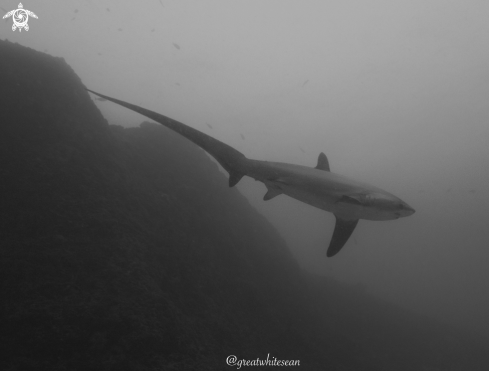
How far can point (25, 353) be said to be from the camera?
9.66 ft

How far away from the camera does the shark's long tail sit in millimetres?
2784

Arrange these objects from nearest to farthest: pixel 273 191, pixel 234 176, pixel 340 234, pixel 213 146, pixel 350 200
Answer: pixel 213 146
pixel 350 200
pixel 234 176
pixel 273 191
pixel 340 234

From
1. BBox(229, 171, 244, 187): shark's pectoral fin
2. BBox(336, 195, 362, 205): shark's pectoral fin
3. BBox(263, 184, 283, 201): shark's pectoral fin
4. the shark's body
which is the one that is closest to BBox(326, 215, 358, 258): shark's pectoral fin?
the shark's body

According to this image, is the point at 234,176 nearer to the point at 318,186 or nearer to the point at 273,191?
the point at 273,191

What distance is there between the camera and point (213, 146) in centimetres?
325

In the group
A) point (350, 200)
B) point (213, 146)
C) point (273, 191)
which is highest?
point (213, 146)

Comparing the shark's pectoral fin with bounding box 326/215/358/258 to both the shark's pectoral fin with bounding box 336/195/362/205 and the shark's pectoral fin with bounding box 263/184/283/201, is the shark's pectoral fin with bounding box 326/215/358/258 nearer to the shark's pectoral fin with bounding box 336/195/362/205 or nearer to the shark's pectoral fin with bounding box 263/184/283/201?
the shark's pectoral fin with bounding box 336/195/362/205

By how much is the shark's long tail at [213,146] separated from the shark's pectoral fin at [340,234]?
2.14 m

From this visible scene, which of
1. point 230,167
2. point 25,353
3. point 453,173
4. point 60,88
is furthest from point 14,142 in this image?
point 453,173

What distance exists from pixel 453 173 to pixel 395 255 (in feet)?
452

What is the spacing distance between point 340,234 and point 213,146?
9.69ft

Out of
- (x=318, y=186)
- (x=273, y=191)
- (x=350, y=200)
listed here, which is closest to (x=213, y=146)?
(x=273, y=191)

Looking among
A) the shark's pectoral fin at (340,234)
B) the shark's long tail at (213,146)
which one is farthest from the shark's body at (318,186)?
the shark's pectoral fin at (340,234)

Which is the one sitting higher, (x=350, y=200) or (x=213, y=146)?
(x=213, y=146)
